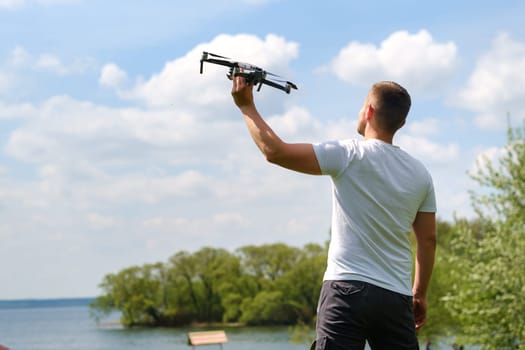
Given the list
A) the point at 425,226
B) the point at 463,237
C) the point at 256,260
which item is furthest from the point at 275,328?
the point at 425,226

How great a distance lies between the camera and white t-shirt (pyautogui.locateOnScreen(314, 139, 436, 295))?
3.07m

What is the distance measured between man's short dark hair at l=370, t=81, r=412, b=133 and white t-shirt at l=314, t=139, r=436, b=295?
94 millimetres

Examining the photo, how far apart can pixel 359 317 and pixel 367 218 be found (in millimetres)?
380

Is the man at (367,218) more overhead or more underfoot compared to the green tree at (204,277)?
more overhead

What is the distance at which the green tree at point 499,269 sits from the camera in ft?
65.3

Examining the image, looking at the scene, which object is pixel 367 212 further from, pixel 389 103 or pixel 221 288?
pixel 221 288

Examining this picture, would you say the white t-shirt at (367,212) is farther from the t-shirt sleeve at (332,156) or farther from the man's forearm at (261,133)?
the man's forearm at (261,133)

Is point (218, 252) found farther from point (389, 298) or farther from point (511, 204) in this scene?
point (389, 298)

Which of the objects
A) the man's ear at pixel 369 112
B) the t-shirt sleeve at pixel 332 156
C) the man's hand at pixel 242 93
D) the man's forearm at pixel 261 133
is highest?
the man's hand at pixel 242 93

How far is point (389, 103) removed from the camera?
3203 millimetres

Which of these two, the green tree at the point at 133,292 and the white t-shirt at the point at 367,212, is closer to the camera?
the white t-shirt at the point at 367,212

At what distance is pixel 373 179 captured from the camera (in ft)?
10.2

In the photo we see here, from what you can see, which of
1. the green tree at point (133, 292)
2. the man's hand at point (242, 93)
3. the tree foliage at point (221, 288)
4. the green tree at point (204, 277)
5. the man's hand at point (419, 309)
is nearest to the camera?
the man's hand at point (242, 93)

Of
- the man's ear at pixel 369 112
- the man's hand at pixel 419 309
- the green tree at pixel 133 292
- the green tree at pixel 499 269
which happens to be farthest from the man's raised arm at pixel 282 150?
the green tree at pixel 133 292
